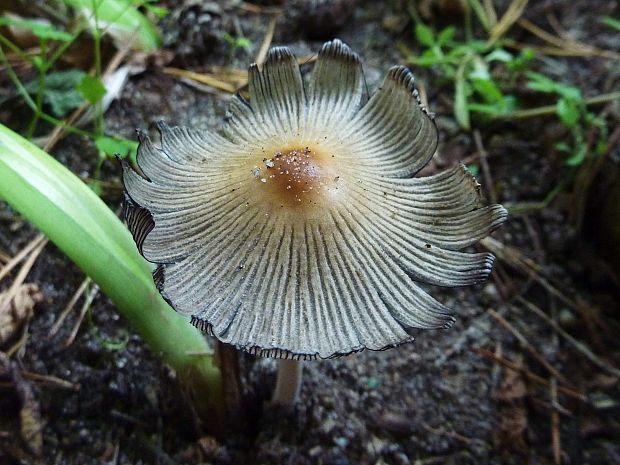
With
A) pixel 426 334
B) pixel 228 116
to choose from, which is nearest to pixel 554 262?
pixel 426 334

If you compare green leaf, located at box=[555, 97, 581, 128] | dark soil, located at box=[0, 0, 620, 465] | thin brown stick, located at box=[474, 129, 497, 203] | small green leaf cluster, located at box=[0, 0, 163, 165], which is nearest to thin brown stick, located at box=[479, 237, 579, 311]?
dark soil, located at box=[0, 0, 620, 465]

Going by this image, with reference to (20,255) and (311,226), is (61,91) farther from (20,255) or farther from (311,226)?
(311,226)

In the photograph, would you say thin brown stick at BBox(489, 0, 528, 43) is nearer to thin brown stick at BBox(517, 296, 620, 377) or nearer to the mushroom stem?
thin brown stick at BBox(517, 296, 620, 377)

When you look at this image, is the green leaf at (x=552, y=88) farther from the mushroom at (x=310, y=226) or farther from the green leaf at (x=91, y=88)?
the green leaf at (x=91, y=88)

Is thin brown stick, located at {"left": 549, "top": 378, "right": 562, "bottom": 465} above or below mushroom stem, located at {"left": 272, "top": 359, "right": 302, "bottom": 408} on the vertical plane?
above

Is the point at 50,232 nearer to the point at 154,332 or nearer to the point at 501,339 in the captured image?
the point at 154,332
